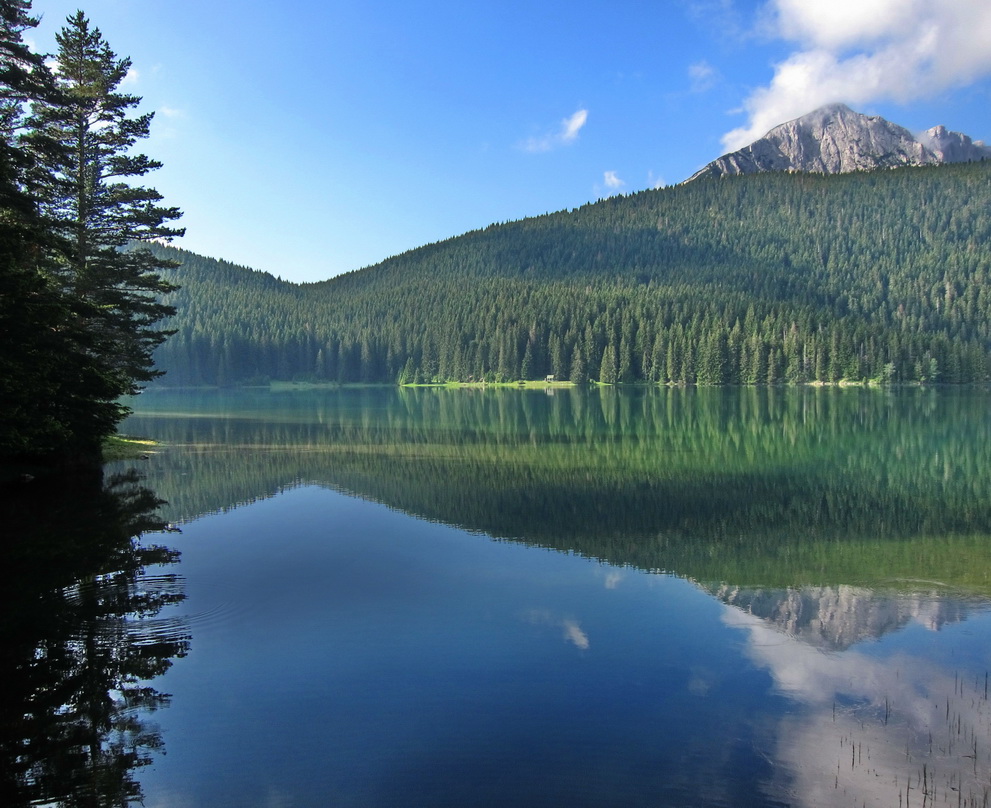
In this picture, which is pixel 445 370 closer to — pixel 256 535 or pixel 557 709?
pixel 256 535

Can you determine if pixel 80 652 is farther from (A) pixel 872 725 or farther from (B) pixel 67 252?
(B) pixel 67 252

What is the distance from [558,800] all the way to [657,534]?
41.5 feet

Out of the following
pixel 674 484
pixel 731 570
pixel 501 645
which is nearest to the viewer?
pixel 501 645

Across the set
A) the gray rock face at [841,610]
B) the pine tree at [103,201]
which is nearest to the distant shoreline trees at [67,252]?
the pine tree at [103,201]

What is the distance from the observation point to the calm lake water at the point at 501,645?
8180mm

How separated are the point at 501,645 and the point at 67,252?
18.2 metres

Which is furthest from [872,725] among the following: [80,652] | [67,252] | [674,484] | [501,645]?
[67,252]

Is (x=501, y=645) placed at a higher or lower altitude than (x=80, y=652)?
lower

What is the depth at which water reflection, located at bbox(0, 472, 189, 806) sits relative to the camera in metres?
7.79

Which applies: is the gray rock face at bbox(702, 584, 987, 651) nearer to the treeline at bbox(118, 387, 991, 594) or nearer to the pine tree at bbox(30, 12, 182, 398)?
the treeline at bbox(118, 387, 991, 594)

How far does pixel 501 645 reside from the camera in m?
12.1

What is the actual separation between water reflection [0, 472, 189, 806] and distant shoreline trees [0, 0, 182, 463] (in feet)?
13.3

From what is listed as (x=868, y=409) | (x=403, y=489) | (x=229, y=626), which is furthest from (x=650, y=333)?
(x=229, y=626)

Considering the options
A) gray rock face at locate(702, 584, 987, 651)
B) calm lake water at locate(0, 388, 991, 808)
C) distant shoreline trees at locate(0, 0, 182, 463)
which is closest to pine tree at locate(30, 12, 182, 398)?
distant shoreline trees at locate(0, 0, 182, 463)
